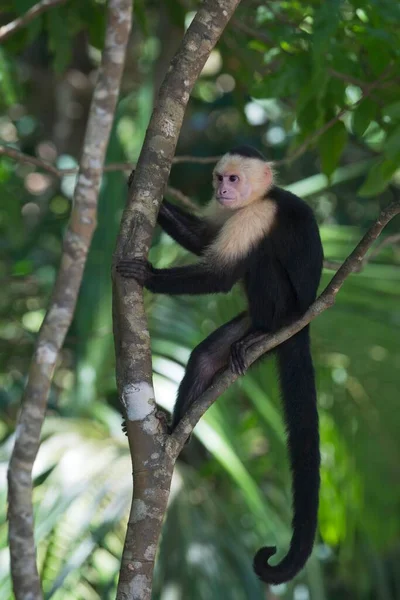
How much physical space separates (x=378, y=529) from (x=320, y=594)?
1034 millimetres

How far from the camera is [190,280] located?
2.81m

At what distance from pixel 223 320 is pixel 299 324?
7.36 ft

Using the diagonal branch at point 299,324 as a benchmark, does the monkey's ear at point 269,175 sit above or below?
above

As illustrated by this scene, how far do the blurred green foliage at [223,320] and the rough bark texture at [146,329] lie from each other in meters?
0.43

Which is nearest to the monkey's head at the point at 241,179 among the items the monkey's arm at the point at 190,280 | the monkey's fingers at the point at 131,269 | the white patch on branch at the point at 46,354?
the monkey's arm at the point at 190,280

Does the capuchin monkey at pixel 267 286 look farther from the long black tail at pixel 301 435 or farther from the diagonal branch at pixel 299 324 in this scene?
the diagonal branch at pixel 299 324

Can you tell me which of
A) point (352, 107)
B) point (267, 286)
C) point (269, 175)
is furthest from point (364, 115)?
point (267, 286)

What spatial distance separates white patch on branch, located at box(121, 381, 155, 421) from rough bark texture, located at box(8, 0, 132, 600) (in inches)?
25.4

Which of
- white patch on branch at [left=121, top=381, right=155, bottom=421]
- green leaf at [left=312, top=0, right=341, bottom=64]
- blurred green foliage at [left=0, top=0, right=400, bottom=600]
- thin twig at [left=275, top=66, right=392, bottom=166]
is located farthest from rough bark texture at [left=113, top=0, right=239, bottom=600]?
thin twig at [left=275, top=66, right=392, bottom=166]

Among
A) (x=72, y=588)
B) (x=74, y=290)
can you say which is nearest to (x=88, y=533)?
(x=72, y=588)

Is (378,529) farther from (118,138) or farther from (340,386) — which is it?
(118,138)

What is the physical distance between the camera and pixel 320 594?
3.97m

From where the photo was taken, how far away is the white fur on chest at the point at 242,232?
293cm

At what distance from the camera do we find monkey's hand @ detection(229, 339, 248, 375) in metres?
2.60
